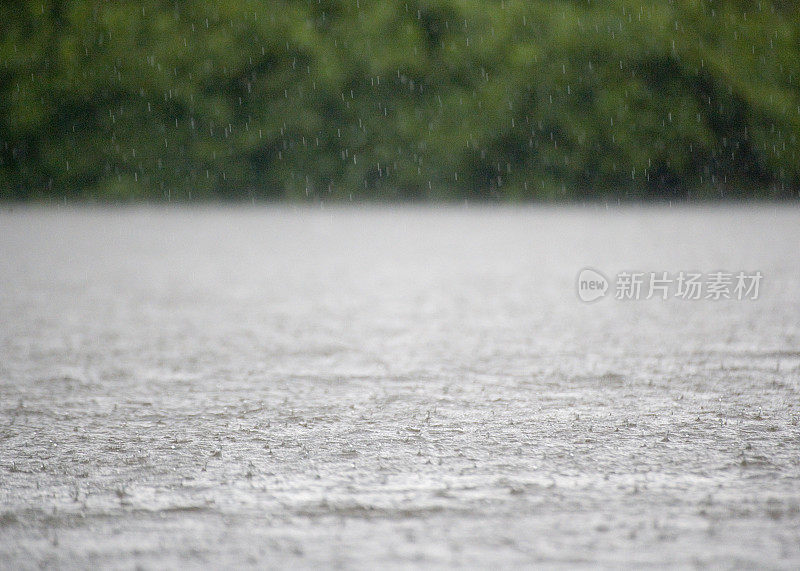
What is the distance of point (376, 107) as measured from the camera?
23.1 meters

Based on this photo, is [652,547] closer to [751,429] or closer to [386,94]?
[751,429]

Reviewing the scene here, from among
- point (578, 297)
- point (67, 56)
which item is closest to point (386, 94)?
point (67, 56)

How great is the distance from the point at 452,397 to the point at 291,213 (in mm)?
16212

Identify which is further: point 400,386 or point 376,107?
point 376,107

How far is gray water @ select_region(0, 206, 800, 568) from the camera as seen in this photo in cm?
182

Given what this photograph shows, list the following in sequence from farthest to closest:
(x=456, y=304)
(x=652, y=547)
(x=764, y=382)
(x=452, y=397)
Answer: (x=456, y=304) < (x=764, y=382) < (x=452, y=397) < (x=652, y=547)

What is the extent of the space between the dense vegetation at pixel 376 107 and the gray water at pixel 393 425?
53.0ft

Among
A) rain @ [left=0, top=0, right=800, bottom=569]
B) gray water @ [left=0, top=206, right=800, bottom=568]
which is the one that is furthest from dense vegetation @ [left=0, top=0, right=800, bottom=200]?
gray water @ [left=0, top=206, right=800, bottom=568]

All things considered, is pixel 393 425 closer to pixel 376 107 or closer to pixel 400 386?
pixel 400 386

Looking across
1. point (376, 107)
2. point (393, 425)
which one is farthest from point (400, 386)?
point (376, 107)

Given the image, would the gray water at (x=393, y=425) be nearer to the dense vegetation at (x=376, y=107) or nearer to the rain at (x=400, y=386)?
the rain at (x=400, y=386)

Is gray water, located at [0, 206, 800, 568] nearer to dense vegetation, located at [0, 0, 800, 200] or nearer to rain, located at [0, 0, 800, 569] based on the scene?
rain, located at [0, 0, 800, 569]

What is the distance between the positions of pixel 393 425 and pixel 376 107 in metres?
20.8

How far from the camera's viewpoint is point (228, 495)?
2076 mm
